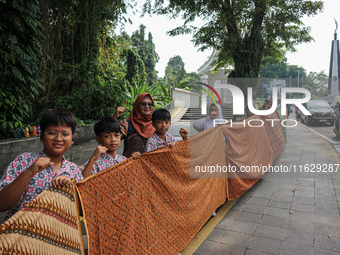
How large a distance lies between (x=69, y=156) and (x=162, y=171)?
570cm

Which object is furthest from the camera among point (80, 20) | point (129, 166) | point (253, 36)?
point (253, 36)

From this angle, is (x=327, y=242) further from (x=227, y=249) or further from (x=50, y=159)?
(x=50, y=159)

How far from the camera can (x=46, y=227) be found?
4.21 ft

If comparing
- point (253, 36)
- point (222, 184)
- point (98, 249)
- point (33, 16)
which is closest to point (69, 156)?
point (33, 16)

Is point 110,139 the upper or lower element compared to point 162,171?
upper

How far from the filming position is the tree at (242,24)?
11.2 m

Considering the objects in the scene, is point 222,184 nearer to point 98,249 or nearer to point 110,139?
point 110,139

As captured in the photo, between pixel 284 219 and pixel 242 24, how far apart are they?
436 inches

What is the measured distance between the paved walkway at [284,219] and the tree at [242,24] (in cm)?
728

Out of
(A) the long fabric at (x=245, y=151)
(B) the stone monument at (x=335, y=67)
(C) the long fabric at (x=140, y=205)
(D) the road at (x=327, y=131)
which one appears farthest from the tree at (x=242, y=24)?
(B) the stone monument at (x=335, y=67)

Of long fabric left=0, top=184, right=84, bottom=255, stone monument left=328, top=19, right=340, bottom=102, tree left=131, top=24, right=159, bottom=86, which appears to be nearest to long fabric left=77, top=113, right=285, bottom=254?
long fabric left=0, top=184, right=84, bottom=255

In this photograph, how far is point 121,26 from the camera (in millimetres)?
11086

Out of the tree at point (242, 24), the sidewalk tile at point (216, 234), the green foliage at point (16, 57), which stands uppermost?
the tree at point (242, 24)

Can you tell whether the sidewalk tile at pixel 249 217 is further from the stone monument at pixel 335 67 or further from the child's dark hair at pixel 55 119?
the stone monument at pixel 335 67
